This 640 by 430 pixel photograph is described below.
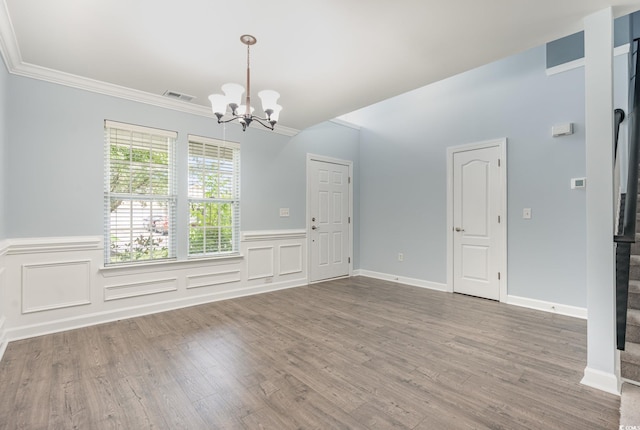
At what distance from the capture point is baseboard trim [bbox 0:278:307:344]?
2920 millimetres

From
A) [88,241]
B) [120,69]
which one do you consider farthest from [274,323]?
[120,69]

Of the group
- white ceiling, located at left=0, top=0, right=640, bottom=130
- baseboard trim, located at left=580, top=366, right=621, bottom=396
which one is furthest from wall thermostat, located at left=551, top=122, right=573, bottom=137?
baseboard trim, located at left=580, top=366, right=621, bottom=396

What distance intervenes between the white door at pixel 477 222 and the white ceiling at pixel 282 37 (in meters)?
1.80

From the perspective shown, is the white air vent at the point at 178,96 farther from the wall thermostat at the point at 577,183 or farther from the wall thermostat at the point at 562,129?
the wall thermostat at the point at 577,183

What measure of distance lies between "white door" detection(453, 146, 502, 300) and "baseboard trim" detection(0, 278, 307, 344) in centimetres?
277

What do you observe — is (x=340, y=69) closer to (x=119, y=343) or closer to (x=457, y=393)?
(x=457, y=393)

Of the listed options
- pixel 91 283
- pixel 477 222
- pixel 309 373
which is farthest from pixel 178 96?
pixel 477 222

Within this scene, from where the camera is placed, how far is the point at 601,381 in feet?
6.68

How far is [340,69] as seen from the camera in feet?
9.59

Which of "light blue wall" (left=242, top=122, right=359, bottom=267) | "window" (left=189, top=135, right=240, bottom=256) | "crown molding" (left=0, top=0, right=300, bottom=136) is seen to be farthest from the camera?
"light blue wall" (left=242, top=122, right=359, bottom=267)

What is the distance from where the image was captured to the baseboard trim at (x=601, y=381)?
6.53ft

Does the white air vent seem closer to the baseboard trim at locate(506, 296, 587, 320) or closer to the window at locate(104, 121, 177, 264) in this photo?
the window at locate(104, 121, 177, 264)

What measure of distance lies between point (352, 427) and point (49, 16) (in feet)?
11.2

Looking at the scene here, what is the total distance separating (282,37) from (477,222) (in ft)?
11.5
